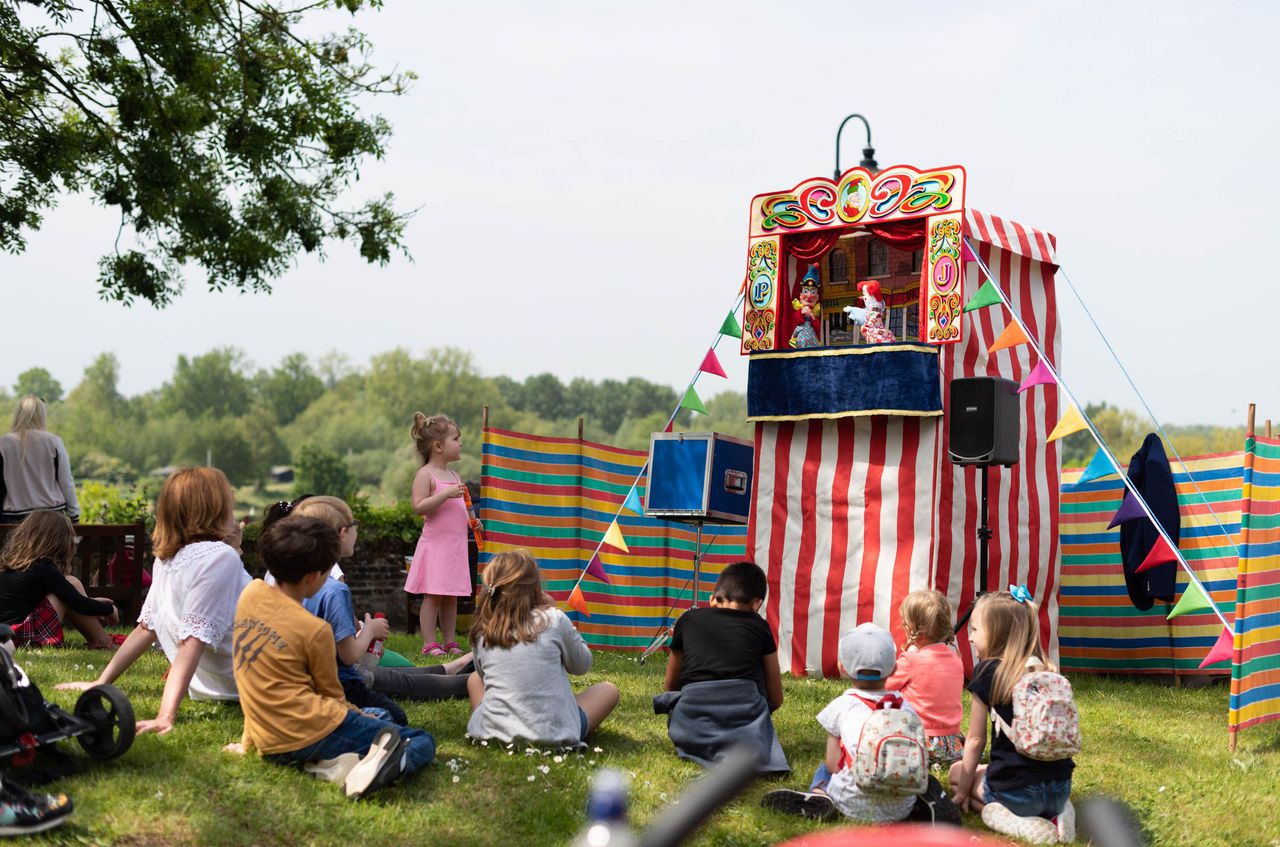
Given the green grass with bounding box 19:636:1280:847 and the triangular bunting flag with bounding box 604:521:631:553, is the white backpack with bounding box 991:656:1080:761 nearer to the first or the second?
the green grass with bounding box 19:636:1280:847

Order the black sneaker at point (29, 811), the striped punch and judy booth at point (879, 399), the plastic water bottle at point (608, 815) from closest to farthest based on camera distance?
the plastic water bottle at point (608, 815)
the black sneaker at point (29, 811)
the striped punch and judy booth at point (879, 399)

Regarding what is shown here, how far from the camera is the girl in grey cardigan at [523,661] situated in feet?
19.1

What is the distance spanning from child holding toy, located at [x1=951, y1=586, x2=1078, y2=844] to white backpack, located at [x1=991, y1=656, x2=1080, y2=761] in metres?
0.06

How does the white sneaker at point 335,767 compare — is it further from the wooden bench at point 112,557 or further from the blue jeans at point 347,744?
the wooden bench at point 112,557

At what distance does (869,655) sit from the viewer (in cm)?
525

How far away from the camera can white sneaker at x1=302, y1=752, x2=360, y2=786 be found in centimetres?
500

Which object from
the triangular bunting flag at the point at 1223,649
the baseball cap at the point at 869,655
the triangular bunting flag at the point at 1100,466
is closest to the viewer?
the baseball cap at the point at 869,655

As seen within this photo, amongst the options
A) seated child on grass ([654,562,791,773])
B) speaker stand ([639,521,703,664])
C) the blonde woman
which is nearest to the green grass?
seated child on grass ([654,562,791,773])

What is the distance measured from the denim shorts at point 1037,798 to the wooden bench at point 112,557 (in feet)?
22.8

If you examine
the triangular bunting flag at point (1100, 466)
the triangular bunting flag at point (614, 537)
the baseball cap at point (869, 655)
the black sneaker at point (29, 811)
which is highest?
the triangular bunting flag at point (1100, 466)

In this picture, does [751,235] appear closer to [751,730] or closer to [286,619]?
[751,730]

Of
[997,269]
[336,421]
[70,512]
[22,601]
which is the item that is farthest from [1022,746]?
[336,421]

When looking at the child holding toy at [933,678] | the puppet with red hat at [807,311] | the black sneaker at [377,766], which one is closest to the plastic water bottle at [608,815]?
the black sneaker at [377,766]

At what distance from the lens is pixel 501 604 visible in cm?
590
